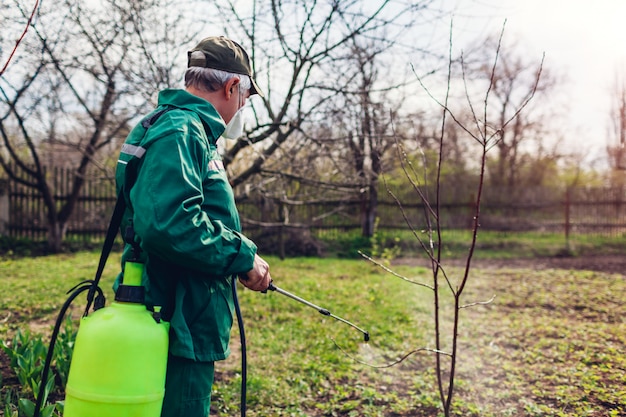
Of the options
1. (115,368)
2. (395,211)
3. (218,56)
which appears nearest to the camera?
(115,368)

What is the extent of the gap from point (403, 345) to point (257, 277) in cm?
360

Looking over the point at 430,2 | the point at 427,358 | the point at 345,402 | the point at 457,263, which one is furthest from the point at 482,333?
the point at 457,263

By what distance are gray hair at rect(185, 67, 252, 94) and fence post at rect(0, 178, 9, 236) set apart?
1195 cm

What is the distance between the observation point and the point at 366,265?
35.2 feet

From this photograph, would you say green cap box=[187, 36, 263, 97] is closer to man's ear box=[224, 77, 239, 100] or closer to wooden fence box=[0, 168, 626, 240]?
man's ear box=[224, 77, 239, 100]

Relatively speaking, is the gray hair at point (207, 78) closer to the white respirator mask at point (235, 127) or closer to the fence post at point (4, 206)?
the white respirator mask at point (235, 127)

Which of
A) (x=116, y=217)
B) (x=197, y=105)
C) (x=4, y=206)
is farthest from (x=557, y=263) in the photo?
(x=4, y=206)

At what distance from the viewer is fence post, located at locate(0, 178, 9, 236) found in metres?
12.0

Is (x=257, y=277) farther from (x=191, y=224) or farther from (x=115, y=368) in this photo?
(x=115, y=368)

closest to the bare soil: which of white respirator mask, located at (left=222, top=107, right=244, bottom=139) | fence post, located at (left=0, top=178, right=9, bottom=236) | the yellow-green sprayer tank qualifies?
fence post, located at (left=0, top=178, right=9, bottom=236)

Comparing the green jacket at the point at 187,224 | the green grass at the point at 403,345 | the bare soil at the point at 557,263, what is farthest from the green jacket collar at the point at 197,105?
the bare soil at the point at 557,263

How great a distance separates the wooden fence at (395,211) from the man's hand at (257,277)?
885 cm

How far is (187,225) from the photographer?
5.02ft

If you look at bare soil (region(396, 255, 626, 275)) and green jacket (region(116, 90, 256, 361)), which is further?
bare soil (region(396, 255, 626, 275))
